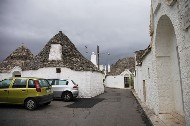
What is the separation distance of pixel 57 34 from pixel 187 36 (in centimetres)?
2000

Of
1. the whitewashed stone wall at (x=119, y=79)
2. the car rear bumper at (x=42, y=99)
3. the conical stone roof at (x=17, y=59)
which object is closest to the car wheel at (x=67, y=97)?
the car rear bumper at (x=42, y=99)

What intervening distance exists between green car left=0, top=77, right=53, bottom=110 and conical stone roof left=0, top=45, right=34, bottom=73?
14.4 m

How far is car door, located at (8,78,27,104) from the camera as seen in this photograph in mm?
11953

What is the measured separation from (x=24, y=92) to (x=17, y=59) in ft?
60.1

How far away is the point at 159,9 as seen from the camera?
802 cm

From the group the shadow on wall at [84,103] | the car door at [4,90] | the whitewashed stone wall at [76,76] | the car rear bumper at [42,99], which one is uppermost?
the whitewashed stone wall at [76,76]

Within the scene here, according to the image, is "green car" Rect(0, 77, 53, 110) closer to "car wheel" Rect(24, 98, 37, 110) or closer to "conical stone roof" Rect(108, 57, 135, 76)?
"car wheel" Rect(24, 98, 37, 110)

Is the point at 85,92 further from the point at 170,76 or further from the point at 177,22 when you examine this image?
the point at 177,22

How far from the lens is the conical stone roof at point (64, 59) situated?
21.2 meters

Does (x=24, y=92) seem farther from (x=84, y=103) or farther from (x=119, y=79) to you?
(x=119, y=79)

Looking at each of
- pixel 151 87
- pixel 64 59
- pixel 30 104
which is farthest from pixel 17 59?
pixel 151 87

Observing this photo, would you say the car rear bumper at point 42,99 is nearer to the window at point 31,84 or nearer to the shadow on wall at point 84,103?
the window at point 31,84

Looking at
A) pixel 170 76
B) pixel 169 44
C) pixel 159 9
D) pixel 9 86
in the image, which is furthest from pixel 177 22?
pixel 9 86

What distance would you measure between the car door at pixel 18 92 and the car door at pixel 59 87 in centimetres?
526
